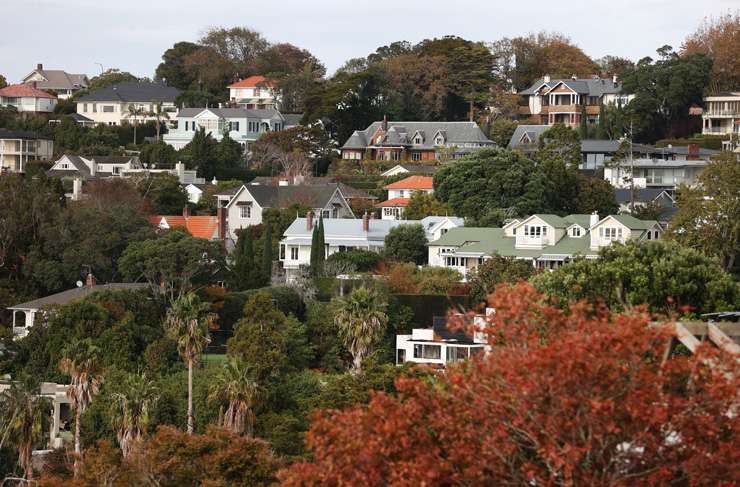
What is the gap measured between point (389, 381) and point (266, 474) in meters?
13.5

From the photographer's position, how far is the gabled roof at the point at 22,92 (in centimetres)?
12506

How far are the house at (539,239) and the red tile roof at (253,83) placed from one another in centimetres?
5755

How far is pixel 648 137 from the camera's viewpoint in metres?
105

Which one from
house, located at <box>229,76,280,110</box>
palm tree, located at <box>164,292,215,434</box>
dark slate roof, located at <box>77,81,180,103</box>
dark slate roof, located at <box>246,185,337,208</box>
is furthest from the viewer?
house, located at <box>229,76,280,110</box>

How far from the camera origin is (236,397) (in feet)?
152

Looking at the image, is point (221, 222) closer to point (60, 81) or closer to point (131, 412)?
point (131, 412)

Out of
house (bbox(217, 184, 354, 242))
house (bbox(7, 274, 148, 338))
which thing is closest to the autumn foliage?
house (bbox(7, 274, 148, 338))

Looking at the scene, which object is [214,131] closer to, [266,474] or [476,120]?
[476,120]

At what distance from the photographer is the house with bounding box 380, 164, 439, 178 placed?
315ft

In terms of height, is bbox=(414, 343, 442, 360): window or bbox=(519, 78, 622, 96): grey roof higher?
bbox=(519, 78, 622, 96): grey roof

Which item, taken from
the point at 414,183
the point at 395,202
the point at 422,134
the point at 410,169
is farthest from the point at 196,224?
the point at 422,134

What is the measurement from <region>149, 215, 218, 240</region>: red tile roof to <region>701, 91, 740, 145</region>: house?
1414 inches

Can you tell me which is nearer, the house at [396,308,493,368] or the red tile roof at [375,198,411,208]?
the house at [396,308,493,368]

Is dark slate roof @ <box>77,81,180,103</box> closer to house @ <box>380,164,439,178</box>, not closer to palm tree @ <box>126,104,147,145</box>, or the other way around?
palm tree @ <box>126,104,147,145</box>
